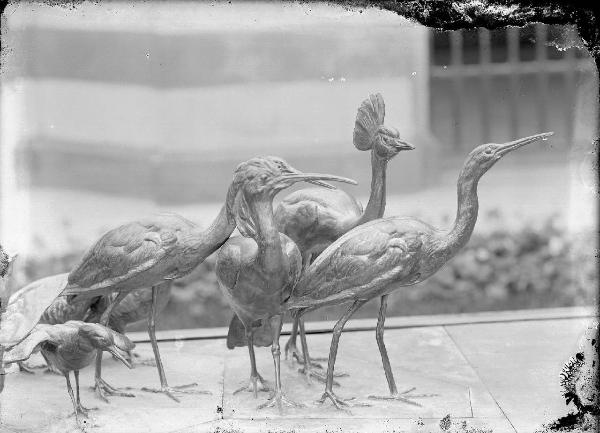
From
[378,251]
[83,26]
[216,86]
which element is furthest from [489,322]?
[83,26]

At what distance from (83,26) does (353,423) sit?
5898mm

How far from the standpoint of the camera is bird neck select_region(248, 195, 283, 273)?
5.81m

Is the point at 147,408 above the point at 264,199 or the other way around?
the other way around

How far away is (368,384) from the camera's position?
6473 millimetres

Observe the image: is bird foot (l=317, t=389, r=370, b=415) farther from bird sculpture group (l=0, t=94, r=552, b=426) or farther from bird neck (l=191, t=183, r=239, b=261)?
bird neck (l=191, t=183, r=239, b=261)

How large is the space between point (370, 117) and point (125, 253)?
152 centimetres

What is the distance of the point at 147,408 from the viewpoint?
609 centimetres

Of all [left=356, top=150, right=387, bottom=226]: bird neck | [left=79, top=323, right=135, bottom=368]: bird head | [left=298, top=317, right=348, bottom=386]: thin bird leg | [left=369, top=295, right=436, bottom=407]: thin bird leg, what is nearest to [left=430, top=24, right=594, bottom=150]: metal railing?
[left=356, top=150, right=387, bottom=226]: bird neck

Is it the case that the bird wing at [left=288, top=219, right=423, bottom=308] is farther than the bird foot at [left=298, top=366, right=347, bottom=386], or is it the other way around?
the bird foot at [left=298, top=366, right=347, bottom=386]

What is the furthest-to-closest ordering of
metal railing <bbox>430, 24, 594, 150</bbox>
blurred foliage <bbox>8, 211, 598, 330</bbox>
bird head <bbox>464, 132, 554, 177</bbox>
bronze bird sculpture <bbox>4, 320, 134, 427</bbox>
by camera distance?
1. metal railing <bbox>430, 24, 594, 150</bbox>
2. blurred foliage <bbox>8, 211, 598, 330</bbox>
3. bird head <bbox>464, 132, 554, 177</bbox>
4. bronze bird sculpture <bbox>4, 320, 134, 427</bbox>

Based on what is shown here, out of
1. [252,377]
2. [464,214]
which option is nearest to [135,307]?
[252,377]

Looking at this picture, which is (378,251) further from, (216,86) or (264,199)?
(216,86)

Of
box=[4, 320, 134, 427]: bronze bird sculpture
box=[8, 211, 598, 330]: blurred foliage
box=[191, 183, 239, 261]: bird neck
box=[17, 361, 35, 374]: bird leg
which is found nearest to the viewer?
box=[4, 320, 134, 427]: bronze bird sculpture

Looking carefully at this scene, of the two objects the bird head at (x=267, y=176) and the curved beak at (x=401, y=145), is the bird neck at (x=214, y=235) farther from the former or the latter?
the curved beak at (x=401, y=145)
